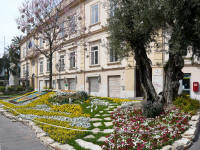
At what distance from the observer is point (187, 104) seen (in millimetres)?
7398

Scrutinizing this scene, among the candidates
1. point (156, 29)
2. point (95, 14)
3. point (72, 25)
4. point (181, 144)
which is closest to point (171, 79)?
point (156, 29)

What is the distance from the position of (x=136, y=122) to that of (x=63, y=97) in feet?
24.1

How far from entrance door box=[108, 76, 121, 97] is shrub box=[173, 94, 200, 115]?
9476 mm

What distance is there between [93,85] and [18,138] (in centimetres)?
1421

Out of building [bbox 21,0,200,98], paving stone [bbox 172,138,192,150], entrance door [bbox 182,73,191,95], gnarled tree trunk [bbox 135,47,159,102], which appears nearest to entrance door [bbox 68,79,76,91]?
building [bbox 21,0,200,98]

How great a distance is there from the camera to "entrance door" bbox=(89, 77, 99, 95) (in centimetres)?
1968

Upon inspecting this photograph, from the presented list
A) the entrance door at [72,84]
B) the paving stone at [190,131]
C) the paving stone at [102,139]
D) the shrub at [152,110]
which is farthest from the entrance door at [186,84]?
the entrance door at [72,84]

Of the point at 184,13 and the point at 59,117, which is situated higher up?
the point at 184,13

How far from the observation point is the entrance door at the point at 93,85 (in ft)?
64.6

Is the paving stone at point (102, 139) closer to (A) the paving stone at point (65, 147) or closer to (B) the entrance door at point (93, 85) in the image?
(A) the paving stone at point (65, 147)

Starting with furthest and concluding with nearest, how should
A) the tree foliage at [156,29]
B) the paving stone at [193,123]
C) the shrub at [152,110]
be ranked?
the shrub at [152,110], the tree foliage at [156,29], the paving stone at [193,123]

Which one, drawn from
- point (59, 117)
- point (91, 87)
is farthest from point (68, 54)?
point (59, 117)

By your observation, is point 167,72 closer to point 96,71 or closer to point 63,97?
point 63,97

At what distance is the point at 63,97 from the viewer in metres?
12.9
